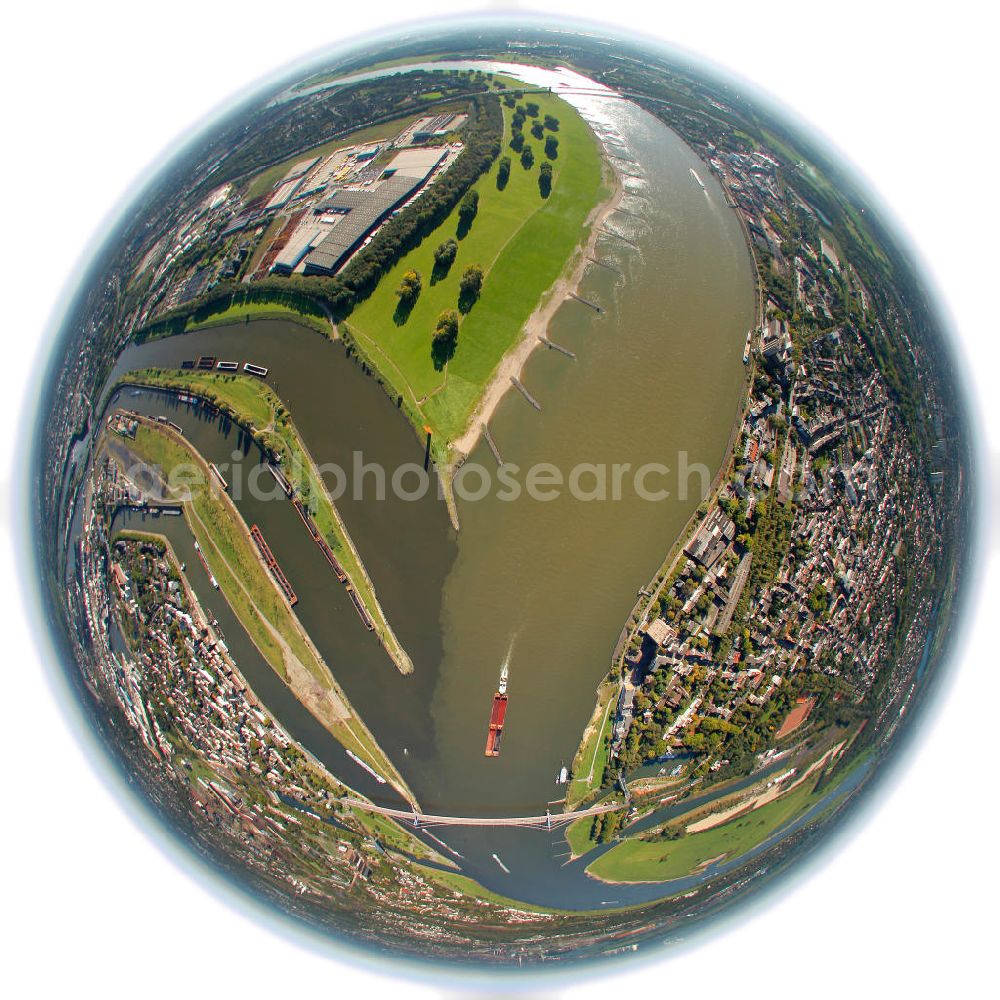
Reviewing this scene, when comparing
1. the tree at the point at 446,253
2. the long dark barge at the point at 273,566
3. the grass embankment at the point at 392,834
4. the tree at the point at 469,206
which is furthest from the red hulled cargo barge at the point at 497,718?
the tree at the point at 469,206

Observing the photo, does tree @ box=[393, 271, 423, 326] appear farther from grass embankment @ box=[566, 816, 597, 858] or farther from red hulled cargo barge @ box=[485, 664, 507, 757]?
grass embankment @ box=[566, 816, 597, 858]

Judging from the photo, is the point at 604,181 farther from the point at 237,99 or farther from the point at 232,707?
the point at 232,707

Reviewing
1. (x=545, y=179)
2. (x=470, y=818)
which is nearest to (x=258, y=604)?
(x=470, y=818)

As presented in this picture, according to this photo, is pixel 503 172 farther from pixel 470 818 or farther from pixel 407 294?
pixel 470 818

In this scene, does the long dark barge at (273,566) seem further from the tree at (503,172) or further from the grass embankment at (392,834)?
the tree at (503,172)

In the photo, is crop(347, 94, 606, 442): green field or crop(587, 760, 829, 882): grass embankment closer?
crop(587, 760, 829, 882): grass embankment

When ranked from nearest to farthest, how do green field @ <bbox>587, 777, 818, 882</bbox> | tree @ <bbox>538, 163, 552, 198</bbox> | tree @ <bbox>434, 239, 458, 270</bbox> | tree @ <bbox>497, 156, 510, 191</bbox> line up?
1. green field @ <bbox>587, 777, 818, 882</bbox>
2. tree @ <bbox>434, 239, 458, 270</bbox>
3. tree @ <bbox>497, 156, 510, 191</bbox>
4. tree @ <bbox>538, 163, 552, 198</bbox>

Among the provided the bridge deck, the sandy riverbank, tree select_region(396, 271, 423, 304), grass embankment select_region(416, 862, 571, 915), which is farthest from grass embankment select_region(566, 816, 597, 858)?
tree select_region(396, 271, 423, 304)

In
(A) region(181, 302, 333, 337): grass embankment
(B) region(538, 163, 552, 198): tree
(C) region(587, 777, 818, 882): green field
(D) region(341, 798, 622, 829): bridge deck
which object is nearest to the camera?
(D) region(341, 798, 622, 829): bridge deck
